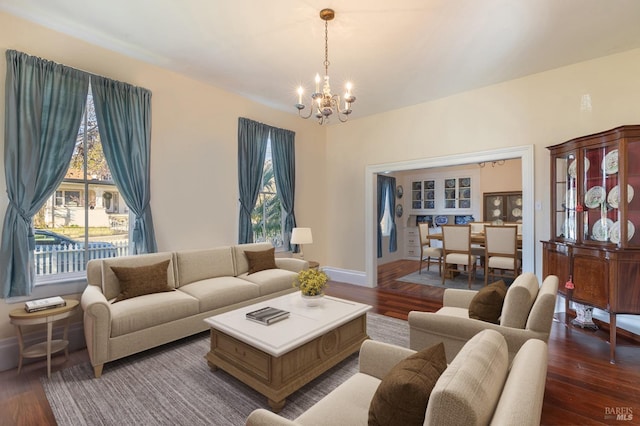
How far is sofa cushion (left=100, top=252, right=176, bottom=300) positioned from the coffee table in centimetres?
129

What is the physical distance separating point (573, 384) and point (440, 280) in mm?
3469

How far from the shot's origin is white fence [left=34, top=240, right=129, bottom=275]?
9.59 feet

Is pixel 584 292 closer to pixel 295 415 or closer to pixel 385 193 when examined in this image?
pixel 295 415

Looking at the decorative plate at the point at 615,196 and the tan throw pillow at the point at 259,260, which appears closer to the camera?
the decorative plate at the point at 615,196

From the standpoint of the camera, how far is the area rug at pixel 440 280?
5320 mm

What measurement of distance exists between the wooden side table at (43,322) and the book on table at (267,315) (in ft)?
5.36

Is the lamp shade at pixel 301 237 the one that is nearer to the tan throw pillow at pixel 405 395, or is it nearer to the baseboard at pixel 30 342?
the baseboard at pixel 30 342

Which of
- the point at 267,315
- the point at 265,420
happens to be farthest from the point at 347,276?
the point at 265,420

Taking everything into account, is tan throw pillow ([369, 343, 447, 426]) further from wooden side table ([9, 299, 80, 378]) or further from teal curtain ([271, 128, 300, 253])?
teal curtain ([271, 128, 300, 253])

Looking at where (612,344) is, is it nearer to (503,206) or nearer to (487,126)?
(487,126)

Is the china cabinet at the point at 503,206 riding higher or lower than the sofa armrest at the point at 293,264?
higher

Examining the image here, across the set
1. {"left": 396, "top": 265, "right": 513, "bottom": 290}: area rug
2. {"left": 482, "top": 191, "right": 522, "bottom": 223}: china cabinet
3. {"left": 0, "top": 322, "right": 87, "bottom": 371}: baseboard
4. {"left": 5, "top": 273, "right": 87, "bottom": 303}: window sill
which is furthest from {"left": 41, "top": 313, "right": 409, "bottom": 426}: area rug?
{"left": 482, "top": 191, "right": 522, "bottom": 223}: china cabinet

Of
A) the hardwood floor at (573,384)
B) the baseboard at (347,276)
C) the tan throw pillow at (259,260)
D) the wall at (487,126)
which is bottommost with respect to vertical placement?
the hardwood floor at (573,384)

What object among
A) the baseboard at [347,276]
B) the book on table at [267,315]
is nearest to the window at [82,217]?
the book on table at [267,315]
